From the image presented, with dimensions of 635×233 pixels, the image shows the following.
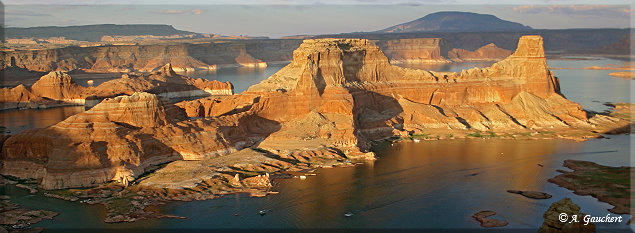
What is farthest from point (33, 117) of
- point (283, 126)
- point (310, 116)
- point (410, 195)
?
point (410, 195)

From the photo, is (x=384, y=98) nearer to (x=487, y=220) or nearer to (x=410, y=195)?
(x=410, y=195)

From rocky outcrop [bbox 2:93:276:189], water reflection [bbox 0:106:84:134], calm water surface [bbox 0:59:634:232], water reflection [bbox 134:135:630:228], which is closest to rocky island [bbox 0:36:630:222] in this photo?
rocky outcrop [bbox 2:93:276:189]

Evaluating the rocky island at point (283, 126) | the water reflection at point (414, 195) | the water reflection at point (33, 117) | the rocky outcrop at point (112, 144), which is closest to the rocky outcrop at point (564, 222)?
the water reflection at point (414, 195)

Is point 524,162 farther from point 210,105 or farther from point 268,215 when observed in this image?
point 210,105

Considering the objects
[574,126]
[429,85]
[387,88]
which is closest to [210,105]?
[387,88]

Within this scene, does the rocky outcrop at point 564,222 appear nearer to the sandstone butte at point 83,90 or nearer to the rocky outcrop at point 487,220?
the rocky outcrop at point 487,220
